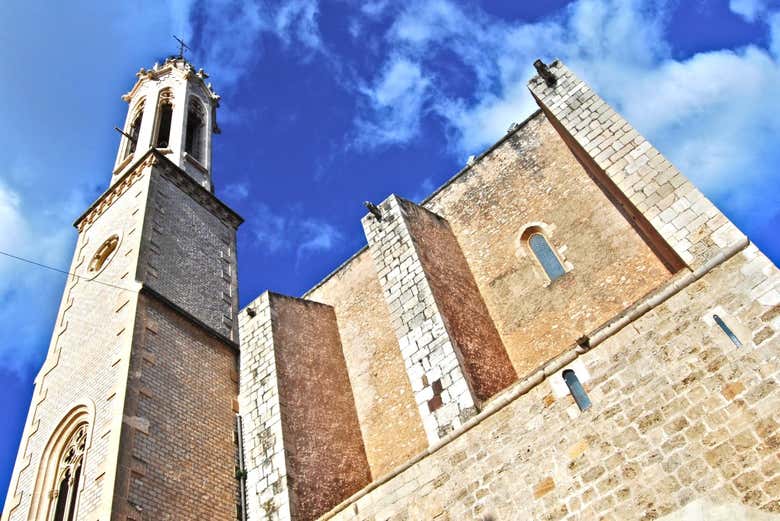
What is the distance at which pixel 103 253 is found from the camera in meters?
13.8

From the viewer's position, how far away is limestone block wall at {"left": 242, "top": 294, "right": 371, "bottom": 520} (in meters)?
8.70

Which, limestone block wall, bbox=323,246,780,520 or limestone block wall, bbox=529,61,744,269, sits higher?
limestone block wall, bbox=529,61,744,269

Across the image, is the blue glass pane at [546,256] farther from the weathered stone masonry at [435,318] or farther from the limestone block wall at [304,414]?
the limestone block wall at [304,414]

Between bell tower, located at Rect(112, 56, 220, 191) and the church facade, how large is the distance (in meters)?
2.41

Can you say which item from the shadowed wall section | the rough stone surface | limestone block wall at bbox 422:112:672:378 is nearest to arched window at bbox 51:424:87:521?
the rough stone surface

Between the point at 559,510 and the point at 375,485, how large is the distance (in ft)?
8.18

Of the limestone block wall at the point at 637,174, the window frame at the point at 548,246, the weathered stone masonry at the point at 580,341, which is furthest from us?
the window frame at the point at 548,246

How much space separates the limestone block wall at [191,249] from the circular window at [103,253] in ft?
3.65

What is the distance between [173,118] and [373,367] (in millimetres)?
11491

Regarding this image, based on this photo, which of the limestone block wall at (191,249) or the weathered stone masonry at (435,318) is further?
the limestone block wall at (191,249)

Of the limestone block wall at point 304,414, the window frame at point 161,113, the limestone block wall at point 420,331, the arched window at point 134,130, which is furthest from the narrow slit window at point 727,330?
the arched window at point 134,130

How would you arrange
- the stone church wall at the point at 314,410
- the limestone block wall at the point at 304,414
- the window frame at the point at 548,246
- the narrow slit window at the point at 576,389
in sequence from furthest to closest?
the window frame at the point at 548,246 → the stone church wall at the point at 314,410 → the limestone block wall at the point at 304,414 → the narrow slit window at the point at 576,389

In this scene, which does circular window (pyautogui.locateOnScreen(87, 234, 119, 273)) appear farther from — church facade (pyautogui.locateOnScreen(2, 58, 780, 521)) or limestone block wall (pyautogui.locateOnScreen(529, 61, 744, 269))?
limestone block wall (pyautogui.locateOnScreen(529, 61, 744, 269))

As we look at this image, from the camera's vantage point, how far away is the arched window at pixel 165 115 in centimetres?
1862
